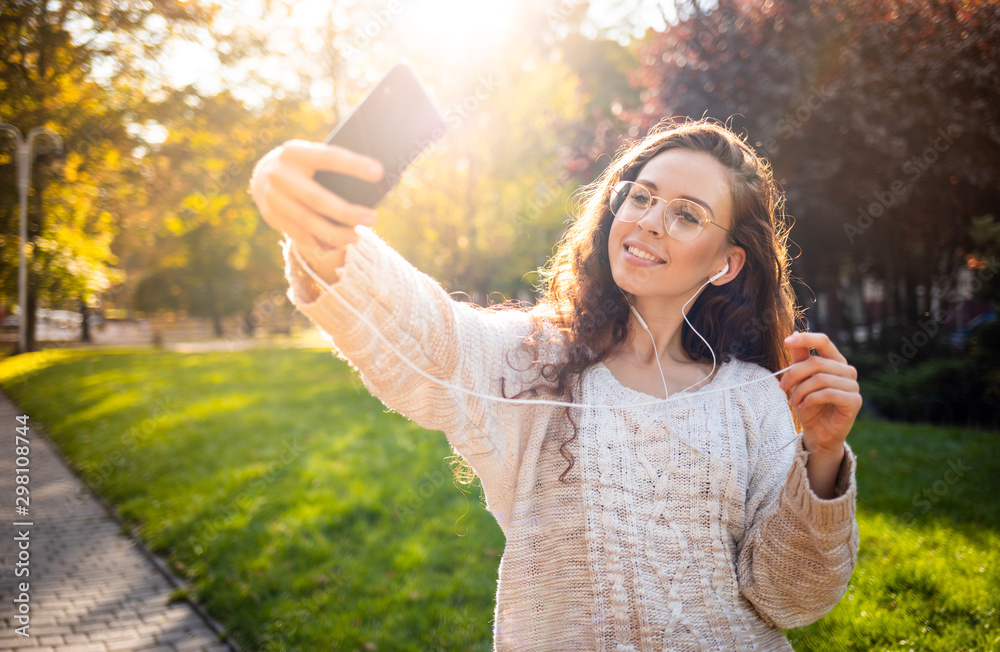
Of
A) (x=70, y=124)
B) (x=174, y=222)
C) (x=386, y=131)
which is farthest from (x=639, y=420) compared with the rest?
(x=174, y=222)

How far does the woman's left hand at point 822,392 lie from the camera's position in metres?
1.50

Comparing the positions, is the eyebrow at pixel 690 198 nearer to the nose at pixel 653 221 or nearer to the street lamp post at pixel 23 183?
the nose at pixel 653 221

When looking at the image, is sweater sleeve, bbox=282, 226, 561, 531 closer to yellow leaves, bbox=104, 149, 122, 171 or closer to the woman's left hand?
the woman's left hand

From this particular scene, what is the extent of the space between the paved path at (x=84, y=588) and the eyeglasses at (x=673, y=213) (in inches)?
135

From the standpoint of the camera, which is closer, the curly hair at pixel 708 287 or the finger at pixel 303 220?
the finger at pixel 303 220

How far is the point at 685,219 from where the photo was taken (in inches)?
72.9

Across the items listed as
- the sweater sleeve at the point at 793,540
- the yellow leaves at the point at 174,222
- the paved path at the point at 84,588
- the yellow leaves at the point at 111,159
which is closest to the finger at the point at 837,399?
the sweater sleeve at the point at 793,540

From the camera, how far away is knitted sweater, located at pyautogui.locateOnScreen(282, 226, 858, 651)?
163 centimetres

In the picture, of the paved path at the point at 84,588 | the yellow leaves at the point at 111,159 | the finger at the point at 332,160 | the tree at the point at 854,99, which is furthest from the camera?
the yellow leaves at the point at 111,159

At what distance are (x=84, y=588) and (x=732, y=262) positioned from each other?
4.76 meters

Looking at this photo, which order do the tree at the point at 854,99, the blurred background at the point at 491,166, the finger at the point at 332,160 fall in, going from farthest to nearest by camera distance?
the tree at the point at 854,99
the blurred background at the point at 491,166
the finger at the point at 332,160

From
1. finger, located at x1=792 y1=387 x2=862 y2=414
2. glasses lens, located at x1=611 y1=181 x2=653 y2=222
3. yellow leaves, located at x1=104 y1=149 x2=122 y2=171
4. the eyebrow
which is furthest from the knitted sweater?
yellow leaves, located at x1=104 y1=149 x2=122 y2=171

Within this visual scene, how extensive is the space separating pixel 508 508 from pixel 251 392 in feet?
33.9

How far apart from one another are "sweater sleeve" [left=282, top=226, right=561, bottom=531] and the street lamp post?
5.69 metres
